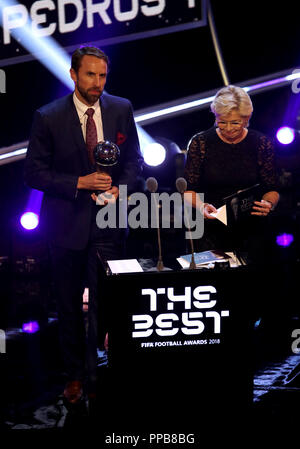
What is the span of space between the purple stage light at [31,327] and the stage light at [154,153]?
1590 millimetres

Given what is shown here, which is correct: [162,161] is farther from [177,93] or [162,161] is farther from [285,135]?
[285,135]

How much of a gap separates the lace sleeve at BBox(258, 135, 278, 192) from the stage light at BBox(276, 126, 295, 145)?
1.11m

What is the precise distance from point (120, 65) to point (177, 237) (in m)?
1.43

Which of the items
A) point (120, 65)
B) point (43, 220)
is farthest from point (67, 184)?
point (120, 65)

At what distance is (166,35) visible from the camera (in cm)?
473

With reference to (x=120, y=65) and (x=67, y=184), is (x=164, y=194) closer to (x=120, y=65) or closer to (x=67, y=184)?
(x=120, y=65)

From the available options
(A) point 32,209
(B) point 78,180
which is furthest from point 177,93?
(B) point 78,180

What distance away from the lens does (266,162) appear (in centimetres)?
383

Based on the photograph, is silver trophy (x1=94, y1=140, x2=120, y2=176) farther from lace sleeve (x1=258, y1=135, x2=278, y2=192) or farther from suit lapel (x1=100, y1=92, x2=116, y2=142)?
lace sleeve (x1=258, y1=135, x2=278, y2=192)

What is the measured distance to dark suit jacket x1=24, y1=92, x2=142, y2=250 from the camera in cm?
339

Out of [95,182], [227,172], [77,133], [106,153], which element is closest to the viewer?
[106,153]

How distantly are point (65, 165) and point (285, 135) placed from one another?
2.13 meters

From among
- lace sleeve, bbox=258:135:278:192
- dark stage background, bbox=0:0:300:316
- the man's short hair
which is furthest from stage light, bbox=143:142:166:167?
the man's short hair

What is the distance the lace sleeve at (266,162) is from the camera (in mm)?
3824
